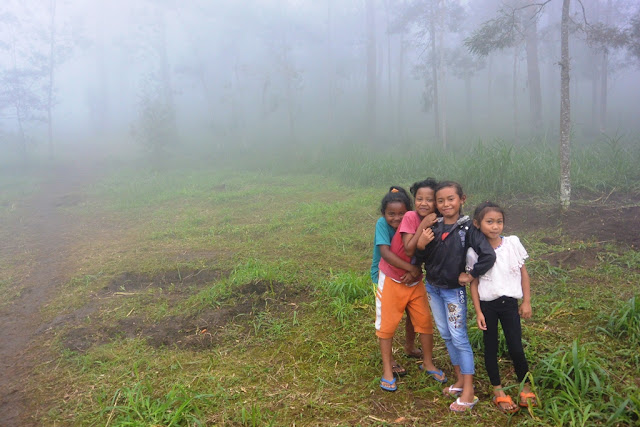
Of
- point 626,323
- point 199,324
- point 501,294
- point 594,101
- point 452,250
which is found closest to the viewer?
point 501,294

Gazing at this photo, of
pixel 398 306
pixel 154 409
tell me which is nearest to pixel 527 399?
pixel 398 306

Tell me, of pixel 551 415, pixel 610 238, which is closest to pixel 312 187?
pixel 610 238

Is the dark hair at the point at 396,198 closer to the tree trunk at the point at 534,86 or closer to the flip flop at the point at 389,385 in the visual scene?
the flip flop at the point at 389,385

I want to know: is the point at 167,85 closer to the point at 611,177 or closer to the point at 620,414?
the point at 611,177

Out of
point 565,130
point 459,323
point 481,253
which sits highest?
point 565,130

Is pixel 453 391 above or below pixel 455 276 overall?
below

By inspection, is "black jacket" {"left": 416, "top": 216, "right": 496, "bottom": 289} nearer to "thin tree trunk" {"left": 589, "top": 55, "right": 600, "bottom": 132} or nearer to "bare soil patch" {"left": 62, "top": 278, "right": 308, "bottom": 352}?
"bare soil patch" {"left": 62, "top": 278, "right": 308, "bottom": 352}

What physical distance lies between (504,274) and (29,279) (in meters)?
6.40

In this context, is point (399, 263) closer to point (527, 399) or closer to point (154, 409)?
point (527, 399)

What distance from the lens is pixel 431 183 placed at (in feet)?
8.48

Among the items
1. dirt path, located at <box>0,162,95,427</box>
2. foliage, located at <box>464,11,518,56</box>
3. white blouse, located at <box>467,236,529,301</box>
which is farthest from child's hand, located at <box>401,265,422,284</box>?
foliage, located at <box>464,11,518,56</box>

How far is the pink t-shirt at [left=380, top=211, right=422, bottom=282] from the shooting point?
100 inches

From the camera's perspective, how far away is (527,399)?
2.43 metres

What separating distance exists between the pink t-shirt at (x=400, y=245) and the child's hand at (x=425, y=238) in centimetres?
12
